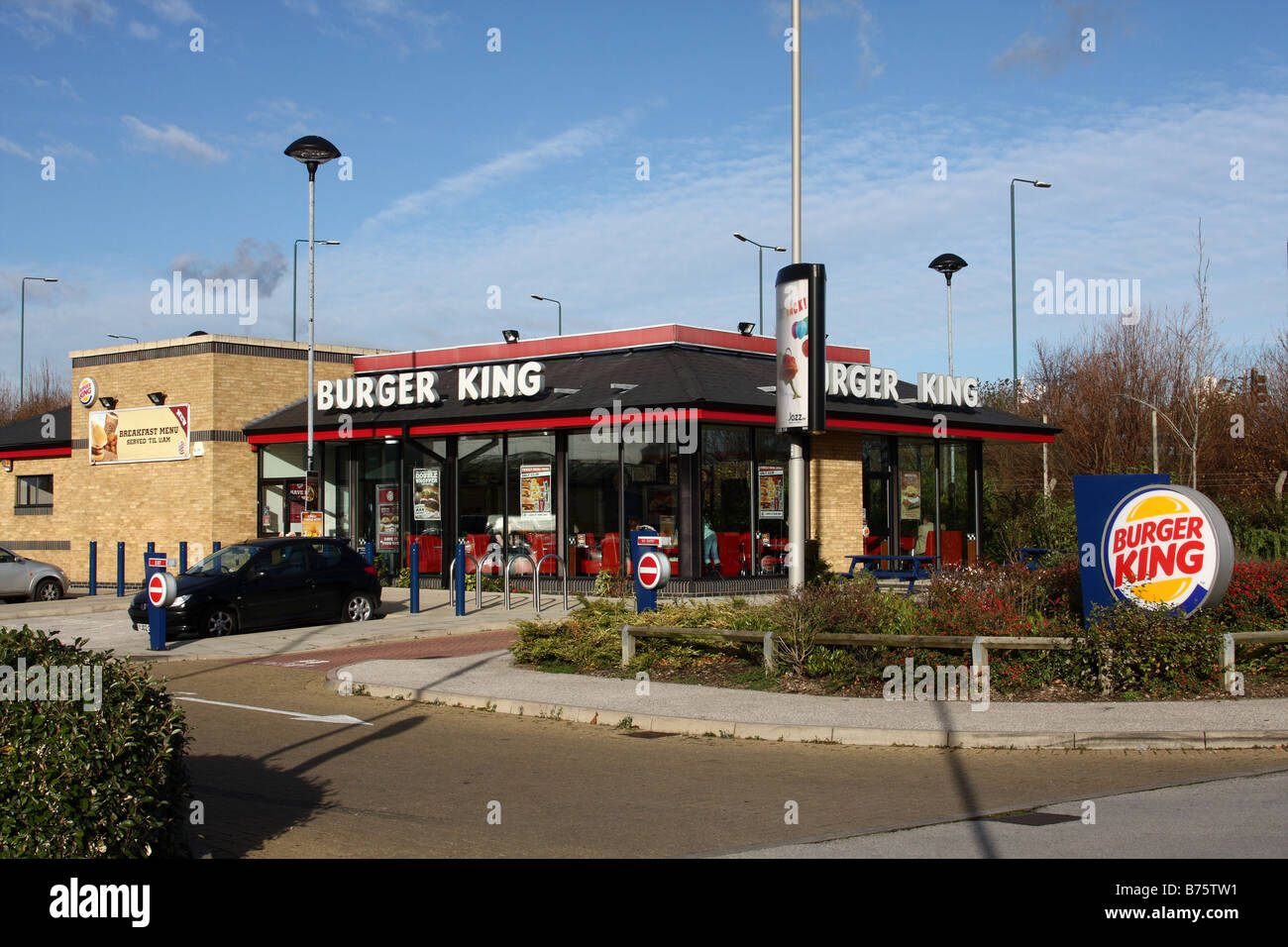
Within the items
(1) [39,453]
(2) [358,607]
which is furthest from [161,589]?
(1) [39,453]

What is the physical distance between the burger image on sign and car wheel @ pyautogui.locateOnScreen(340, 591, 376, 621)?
12.9 meters

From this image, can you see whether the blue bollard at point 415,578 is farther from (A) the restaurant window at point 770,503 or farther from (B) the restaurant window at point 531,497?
(A) the restaurant window at point 770,503

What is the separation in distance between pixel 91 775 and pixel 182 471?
1028 inches

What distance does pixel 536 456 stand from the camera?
85.3ft

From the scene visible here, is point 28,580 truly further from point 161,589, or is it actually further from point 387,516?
point 161,589

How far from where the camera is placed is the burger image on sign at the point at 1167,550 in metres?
12.0

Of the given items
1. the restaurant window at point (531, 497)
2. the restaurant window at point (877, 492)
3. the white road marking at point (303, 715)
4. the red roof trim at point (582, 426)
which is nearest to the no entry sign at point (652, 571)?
the white road marking at point (303, 715)

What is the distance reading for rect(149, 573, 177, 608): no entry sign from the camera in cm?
1730

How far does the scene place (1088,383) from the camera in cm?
4388

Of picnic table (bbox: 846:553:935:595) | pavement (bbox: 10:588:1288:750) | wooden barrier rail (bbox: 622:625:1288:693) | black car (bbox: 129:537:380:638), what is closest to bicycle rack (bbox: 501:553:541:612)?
black car (bbox: 129:537:380:638)

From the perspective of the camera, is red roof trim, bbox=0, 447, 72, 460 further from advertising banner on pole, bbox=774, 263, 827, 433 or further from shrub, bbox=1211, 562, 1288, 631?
shrub, bbox=1211, 562, 1288, 631

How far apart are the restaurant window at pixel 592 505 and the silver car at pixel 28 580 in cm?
1160
